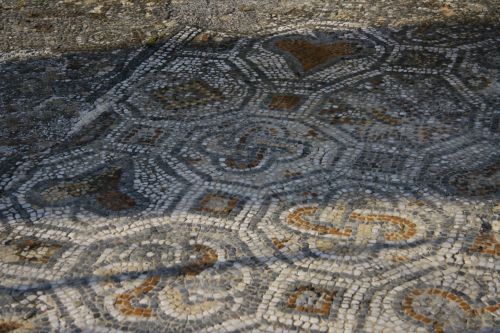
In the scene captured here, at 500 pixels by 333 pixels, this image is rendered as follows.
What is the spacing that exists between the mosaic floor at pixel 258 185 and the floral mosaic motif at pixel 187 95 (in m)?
0.02

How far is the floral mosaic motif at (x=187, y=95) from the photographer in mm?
6766

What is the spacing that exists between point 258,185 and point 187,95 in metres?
1.79

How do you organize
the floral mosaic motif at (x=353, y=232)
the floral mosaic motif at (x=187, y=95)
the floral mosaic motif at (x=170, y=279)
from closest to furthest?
the floral mosaic motif at (x=170, y=279) → the floral mosaic motif at (x=353, y=232) → the floral mosaic motif at (x=187, y=95)

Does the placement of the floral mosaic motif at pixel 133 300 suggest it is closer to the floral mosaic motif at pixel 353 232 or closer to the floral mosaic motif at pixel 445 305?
the floral mosaic motif at pixel 353 232

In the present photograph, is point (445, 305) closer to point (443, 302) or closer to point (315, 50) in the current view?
point (443, 302)

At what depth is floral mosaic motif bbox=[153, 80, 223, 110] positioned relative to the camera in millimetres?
6766

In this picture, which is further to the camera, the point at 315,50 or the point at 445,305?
the point at 315,50

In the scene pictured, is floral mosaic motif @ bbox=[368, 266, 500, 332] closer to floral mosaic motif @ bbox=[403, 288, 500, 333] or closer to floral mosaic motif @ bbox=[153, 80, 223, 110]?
floral mosaic motif @ bbox=[403, 288, 500, 333]

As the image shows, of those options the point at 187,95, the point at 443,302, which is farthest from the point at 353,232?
the point at 187,95

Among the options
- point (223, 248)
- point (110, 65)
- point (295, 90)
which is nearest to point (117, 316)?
point (223, 248)

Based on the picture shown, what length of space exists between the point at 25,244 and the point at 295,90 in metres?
3.10

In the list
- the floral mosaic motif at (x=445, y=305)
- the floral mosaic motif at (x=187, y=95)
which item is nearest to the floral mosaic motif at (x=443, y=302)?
the floral mosaic motif at (x=445, y=305)

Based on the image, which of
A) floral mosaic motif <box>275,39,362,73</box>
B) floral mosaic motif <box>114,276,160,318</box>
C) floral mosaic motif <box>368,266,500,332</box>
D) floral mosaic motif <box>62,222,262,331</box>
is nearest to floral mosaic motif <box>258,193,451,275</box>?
floral mosaic motif <box>368,266,500,332</box>

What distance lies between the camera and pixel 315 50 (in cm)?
766
